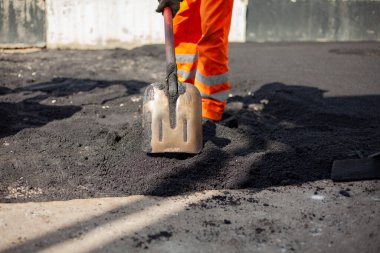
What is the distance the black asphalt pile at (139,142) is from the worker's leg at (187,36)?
1.68 ft

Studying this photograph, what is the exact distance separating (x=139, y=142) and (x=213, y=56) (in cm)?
97

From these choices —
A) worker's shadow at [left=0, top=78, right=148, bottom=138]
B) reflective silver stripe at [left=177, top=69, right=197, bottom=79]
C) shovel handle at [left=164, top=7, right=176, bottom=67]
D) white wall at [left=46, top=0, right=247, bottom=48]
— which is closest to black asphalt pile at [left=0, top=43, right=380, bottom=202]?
worker's shadow at [left=0, top=78, right=148, bottom=138]

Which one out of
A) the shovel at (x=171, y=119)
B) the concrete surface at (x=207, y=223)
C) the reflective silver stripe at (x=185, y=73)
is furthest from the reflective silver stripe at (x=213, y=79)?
the concrete surface at (x=207, y=223)

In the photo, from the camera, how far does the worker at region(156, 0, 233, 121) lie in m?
3.67

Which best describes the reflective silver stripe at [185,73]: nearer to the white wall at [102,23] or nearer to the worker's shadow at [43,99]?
the worker's shadow at [43,99]

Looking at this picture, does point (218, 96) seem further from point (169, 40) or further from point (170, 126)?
point (170, 126)

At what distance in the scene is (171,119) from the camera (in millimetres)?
2936

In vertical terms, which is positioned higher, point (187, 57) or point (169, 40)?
point (169, 40)

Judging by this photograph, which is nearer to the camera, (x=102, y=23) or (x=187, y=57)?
(x=187, y=57)

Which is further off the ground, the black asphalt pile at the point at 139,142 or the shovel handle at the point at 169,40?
the shovel handle at the point at 169,40

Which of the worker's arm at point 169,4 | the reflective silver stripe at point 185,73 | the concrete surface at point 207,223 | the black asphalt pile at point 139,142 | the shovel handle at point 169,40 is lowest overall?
the concrete surface at point 207,223

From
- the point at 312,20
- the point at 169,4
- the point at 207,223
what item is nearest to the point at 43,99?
the point at 169,4

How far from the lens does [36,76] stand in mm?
6051

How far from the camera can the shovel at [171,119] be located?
290cm
